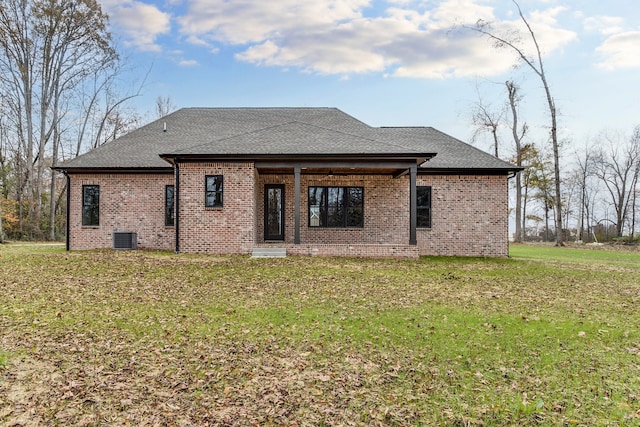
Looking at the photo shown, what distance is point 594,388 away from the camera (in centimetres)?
401

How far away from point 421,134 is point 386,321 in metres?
14.2

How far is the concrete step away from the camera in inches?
485

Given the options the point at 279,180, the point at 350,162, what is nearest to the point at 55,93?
the point at 279,180

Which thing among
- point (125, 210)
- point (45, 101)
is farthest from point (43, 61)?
point (125, 210)

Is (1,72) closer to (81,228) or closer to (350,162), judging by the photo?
(81,228)

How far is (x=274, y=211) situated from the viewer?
15.5 metres

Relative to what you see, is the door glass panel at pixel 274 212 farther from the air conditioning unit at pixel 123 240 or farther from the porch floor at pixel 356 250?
the air conditioning unit at pixel 123 240

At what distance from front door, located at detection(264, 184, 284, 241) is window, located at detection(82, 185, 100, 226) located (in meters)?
6.51

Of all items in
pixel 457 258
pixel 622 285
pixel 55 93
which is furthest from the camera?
pixel 55 93

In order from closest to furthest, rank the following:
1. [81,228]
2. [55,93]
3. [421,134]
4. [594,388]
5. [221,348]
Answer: [594,388]
[221,348]
[81,228]
[421,134]
[55,93]

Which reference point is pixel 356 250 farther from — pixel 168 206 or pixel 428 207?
pixel 168 206

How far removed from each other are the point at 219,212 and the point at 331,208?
4.49m

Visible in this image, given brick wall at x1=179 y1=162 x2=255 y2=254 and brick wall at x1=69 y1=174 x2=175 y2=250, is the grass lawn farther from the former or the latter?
brick wall at x1=69 y1=174 x2=175 y2=250

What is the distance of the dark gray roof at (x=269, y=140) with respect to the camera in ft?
43.3
